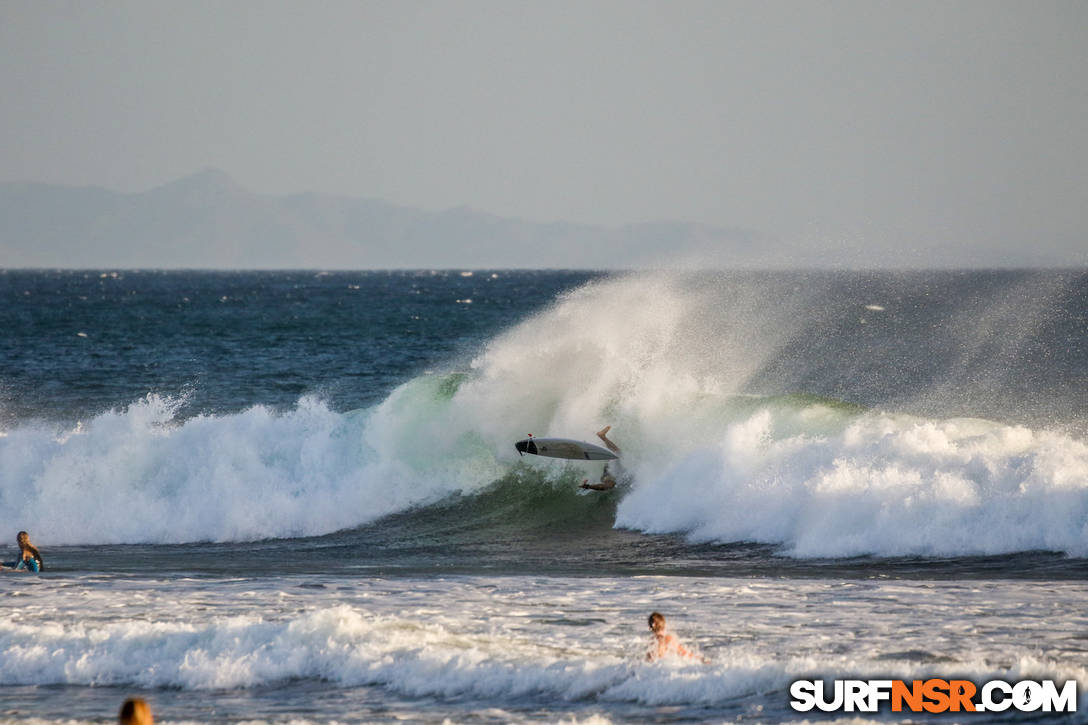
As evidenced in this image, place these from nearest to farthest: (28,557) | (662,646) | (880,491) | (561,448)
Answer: (662,646), (28,557), (880,491), (561,448)

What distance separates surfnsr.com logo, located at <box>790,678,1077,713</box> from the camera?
1246cm

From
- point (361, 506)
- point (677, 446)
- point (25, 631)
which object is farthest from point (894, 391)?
point (25, 631)

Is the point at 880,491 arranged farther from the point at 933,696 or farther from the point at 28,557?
the point at 28,557

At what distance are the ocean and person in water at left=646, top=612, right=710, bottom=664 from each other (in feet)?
0.98

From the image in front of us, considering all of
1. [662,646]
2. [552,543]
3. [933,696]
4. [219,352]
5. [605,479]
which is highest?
[219,352]

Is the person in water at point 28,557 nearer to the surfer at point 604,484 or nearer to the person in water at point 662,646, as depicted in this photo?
the surfer at point 604,484

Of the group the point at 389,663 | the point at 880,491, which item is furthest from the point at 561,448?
the point at 389,663

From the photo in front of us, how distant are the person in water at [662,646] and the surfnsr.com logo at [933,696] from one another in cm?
129

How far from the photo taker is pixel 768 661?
543 inches

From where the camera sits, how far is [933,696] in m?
12.8

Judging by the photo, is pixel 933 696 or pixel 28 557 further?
pixel 28 557

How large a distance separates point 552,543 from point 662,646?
9.73 meters

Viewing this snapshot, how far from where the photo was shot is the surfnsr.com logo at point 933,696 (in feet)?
40.9

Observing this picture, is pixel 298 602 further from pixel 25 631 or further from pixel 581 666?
pixel 581 666
